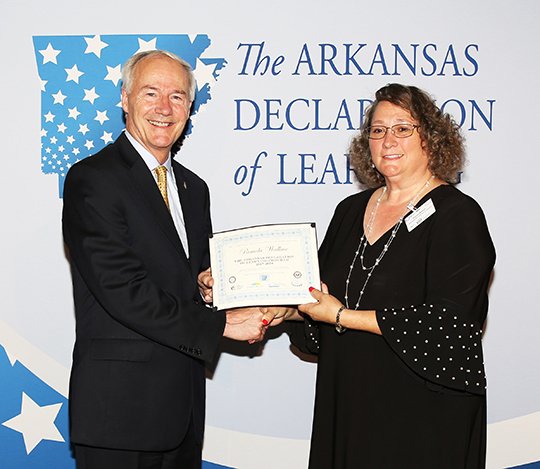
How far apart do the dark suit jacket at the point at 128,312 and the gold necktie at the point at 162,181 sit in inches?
2.7

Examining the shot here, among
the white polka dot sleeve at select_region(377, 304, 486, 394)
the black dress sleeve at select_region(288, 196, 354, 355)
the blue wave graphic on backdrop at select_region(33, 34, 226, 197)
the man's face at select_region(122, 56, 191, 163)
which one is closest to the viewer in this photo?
the white polka dot sleeve at select_region(377, 304, 486, 394)

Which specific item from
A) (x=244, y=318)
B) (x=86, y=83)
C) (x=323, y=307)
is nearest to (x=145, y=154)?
(x=244, y=318)

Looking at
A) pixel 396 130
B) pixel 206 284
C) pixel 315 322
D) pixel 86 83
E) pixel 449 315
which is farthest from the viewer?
pixel 86 83

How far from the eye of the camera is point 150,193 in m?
2.56

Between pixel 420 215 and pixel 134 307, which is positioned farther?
pixel 420 215

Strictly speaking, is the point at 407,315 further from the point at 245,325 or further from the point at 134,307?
the point at 134,307

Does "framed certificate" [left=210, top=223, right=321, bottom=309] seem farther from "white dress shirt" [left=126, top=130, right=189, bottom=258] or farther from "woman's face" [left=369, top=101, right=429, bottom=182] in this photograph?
"woman's face" [left=369, top=101, right=429, bottom=182]

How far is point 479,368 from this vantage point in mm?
2521

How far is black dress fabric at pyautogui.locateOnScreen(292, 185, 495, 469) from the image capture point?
246 centimetres

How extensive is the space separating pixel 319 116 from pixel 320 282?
3.65 ft

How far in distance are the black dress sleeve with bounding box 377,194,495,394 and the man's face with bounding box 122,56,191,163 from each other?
3.28 feet

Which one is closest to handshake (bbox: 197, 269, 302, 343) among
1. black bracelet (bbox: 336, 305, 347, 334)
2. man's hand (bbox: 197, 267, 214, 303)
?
man's hand (bbox: 197, 267, 214, 303)

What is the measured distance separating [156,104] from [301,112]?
3.24 feet

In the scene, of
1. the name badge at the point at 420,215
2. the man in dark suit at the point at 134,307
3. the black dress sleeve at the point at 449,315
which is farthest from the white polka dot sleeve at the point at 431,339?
the man in dark suit at the point at 134,307
